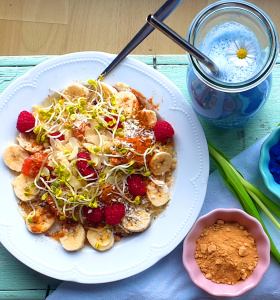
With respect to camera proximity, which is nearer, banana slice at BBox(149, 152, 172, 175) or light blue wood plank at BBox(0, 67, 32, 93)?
banana slice at BBox(149, 152, 172, 175)

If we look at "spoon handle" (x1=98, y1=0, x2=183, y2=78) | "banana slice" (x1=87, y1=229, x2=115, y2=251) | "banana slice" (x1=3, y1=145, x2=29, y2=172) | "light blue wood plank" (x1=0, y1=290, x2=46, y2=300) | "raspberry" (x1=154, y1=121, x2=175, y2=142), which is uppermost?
"spoon handle" (x1=98, y1=0, x2=183, y2=78)

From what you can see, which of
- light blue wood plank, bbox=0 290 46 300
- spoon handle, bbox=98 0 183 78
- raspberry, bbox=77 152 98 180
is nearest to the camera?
spoon handle, bbox=98 0 183 78

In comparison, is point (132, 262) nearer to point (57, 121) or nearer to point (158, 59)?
point (57, 121)

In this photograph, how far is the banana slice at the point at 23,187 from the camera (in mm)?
1688

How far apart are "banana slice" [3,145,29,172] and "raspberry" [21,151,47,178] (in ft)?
0.12

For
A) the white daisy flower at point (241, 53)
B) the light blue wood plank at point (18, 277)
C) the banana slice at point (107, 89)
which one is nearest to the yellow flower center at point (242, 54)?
the white daisy flower at point (241, 53)

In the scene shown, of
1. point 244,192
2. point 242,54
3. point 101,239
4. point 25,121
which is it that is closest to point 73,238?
point 101,239

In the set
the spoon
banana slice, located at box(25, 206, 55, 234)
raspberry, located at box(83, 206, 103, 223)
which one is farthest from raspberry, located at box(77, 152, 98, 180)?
the spoon

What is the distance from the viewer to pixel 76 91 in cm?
171

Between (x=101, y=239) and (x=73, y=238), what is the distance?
0.11 m

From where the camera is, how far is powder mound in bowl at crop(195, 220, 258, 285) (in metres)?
1.67

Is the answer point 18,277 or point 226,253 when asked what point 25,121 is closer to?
point 18,277

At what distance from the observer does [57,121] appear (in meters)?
1.70

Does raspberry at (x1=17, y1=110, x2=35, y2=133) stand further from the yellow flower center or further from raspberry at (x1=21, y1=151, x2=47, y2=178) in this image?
the yellow flower center
